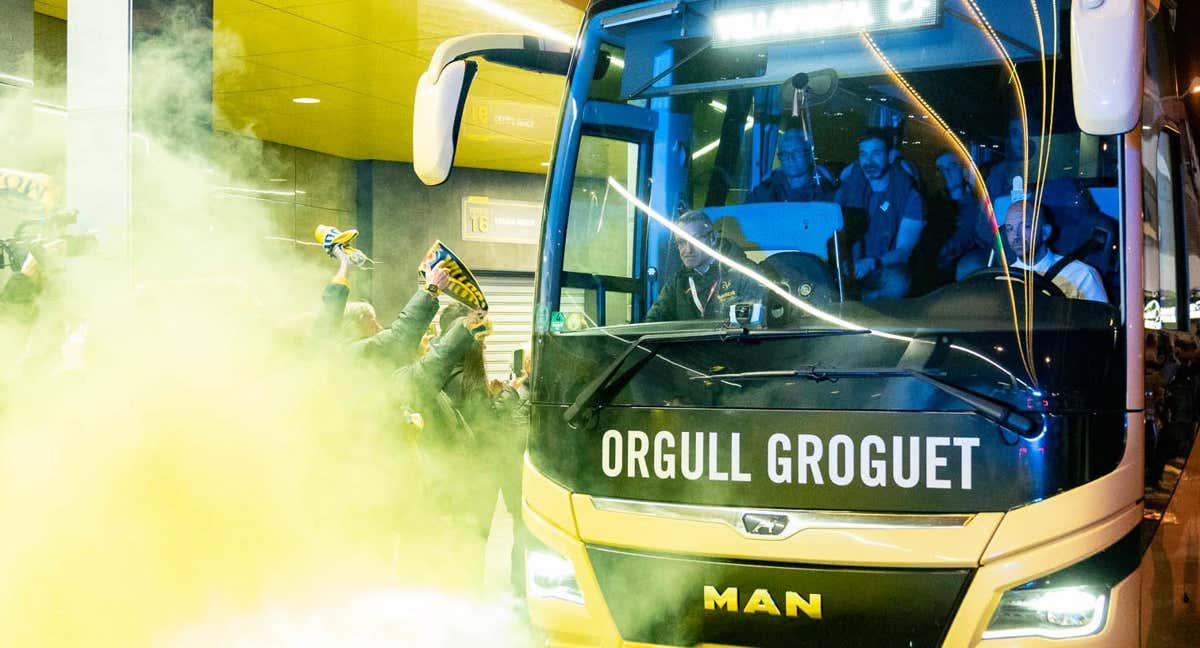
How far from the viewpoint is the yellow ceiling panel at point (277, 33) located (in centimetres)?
865

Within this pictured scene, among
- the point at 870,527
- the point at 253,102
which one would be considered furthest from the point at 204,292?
the point at 253,102

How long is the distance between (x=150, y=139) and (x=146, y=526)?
1963 millimetres

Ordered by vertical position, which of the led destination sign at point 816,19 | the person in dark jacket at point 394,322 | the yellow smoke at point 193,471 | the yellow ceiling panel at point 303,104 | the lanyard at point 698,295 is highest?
the yellow ceiling panel at point 303,104

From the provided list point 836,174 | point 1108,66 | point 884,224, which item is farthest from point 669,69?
point 1108,66

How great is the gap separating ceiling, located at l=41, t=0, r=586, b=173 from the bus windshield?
227 centimetres

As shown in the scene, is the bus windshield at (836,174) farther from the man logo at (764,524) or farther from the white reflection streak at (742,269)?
the man logo at (764,524)

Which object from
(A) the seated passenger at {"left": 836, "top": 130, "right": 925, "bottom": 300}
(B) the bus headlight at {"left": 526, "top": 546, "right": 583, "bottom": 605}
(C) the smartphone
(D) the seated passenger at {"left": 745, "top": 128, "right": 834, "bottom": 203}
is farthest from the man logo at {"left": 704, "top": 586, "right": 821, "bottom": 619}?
(C) the smartphone

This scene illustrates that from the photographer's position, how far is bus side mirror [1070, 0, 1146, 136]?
3039mm

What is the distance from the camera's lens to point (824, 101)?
3.80 meters

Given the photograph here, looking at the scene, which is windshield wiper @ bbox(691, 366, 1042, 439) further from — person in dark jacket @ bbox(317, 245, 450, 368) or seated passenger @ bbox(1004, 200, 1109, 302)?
person in dark jacket @ bbox(317, 245, 450, 368)

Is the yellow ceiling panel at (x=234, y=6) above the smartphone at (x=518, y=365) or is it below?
above

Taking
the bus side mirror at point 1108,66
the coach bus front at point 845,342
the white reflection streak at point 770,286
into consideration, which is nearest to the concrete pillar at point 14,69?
the coach bus front at point 845,342

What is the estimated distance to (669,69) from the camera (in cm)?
395

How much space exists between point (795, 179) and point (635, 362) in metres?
0.82
